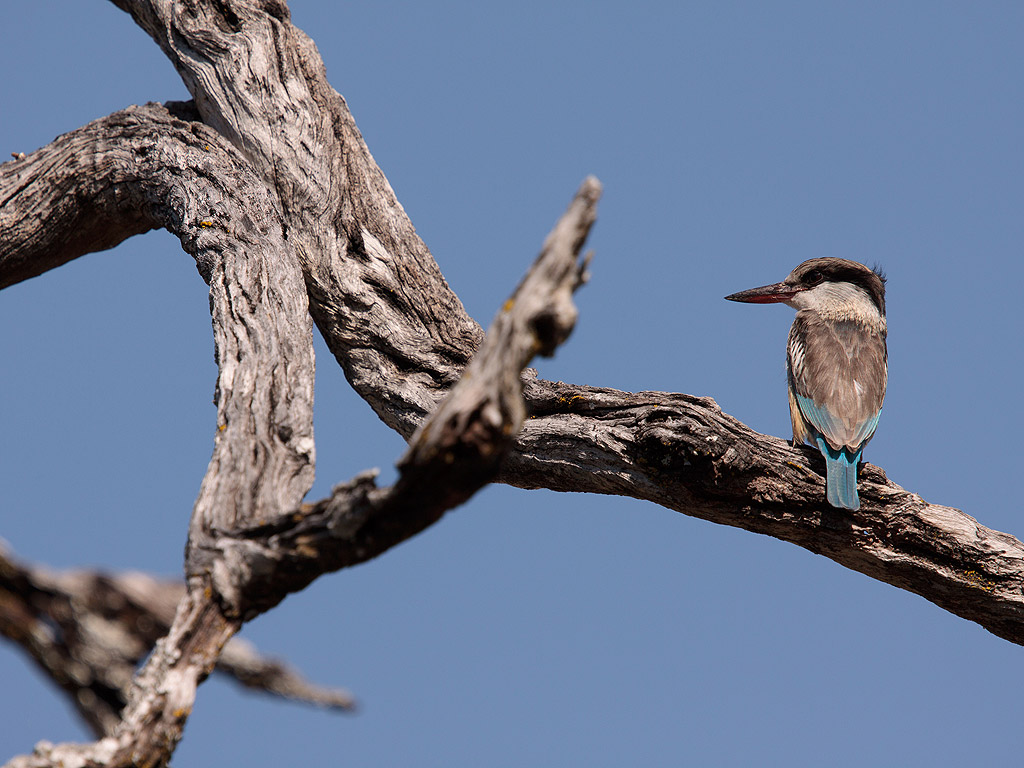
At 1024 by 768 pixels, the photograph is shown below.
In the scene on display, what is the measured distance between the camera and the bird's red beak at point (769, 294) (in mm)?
5730

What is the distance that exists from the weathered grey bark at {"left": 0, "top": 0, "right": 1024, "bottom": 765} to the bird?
0.45 metres

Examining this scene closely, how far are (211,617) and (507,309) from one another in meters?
0.98

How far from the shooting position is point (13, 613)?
74.2 inches

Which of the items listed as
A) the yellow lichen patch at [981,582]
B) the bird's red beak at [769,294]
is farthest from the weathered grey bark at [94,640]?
the bird's red beak at [769,294]

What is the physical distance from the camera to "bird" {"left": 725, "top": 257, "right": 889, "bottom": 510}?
400 cm

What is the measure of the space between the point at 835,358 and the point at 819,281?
34.8 inches

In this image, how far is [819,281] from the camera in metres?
5.70

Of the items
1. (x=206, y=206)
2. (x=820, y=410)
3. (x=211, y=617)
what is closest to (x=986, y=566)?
(x=820, y=410)

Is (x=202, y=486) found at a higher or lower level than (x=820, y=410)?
lower

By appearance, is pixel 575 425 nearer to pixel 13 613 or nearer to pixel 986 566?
pixel 986 566

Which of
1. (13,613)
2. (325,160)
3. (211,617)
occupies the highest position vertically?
(325,160)

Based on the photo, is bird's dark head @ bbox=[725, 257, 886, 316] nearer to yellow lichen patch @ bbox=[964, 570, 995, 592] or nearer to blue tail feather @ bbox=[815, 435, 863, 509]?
blue tail feather @ bbox=[815, 435, 863, 509]

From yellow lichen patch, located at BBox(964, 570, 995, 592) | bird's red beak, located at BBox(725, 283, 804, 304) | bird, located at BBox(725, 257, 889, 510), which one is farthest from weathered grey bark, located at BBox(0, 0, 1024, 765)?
bird's red beak, located at BBox(725, 283, 804, 304)

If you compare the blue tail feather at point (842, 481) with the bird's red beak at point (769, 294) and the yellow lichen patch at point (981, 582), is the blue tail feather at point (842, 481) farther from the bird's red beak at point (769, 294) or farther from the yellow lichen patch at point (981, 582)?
the bird's red beak at point (769, 294)
